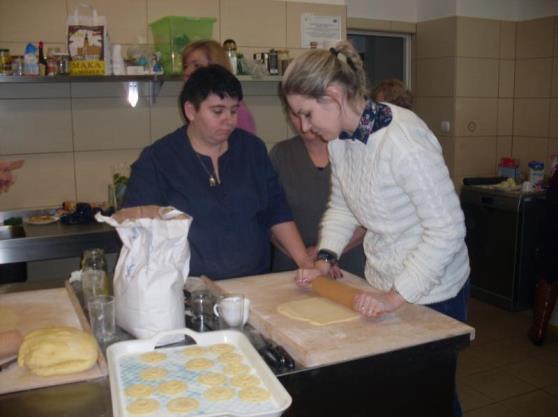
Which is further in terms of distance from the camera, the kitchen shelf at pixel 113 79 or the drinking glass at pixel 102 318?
the kitchen shelf at pixel 113 79

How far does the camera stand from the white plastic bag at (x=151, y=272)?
122 centimetres

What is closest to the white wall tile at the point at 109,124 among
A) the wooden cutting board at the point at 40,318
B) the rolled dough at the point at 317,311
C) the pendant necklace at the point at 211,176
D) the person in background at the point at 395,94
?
the person in background at the point at 395,94

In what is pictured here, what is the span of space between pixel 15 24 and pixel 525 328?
3136mm

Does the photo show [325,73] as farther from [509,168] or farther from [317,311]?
[509,168]

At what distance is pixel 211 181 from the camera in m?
1.79

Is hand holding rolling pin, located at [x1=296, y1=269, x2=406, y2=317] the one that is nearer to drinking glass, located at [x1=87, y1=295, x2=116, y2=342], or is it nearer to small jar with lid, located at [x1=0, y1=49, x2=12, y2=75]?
drinking glass, located at [x1=87, y1=295, x2=116, y2=342]

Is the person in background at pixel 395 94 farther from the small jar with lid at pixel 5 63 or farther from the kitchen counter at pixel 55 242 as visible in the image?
the small jar with lid at pixel 5 63

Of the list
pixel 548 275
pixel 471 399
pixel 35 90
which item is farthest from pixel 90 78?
pixel 548 275

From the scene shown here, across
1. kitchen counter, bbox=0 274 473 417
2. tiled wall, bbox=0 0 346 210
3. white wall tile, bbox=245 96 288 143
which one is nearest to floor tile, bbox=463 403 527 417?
kitchen counter, bbox=0 274 473 417

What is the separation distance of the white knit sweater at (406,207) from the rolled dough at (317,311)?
0.14 metres

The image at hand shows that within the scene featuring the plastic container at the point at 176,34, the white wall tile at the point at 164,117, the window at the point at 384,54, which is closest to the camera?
the plastic container at the point at 176,34

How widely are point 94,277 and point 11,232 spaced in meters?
1.45

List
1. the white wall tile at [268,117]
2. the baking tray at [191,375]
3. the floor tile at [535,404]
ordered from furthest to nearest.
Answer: the white wall tile at [268,117], the floor tile at [535,404], the baking tray at [191,375]

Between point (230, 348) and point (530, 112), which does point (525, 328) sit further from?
point (230, 348)
